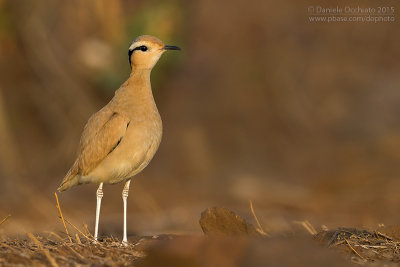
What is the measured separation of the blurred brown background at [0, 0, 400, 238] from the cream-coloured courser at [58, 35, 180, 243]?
4.71m

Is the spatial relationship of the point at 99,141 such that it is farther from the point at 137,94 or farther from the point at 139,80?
the point at 139,80

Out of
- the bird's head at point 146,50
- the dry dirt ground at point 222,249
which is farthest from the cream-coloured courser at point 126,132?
the dry dirt ground at point 222,249

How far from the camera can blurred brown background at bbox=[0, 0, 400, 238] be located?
12.7 meters

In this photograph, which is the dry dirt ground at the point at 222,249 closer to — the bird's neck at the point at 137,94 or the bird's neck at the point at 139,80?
the bird's neck at the point at 137,94

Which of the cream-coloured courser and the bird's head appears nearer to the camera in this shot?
the cream-coloured courser

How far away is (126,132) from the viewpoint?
5898mm

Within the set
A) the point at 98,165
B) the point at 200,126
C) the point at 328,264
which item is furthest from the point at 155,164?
the point at 328,264

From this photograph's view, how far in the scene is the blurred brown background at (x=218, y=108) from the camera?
12.7 metres

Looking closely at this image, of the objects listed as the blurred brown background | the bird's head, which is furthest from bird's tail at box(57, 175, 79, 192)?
the blurred brown background

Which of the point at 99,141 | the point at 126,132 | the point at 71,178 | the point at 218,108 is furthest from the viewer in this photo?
the point at 218,108

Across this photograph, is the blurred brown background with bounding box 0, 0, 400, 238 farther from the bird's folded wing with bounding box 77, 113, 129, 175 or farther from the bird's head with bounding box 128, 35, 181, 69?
the bird's head with bounding box 128, 35, 181, 69

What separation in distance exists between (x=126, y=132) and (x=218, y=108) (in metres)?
11.4

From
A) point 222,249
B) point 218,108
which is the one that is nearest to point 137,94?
point 222,249

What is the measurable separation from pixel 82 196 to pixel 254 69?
7.20m
